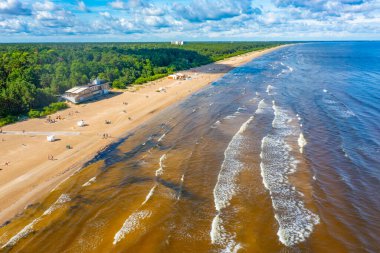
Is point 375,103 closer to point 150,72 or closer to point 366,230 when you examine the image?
point 366,230

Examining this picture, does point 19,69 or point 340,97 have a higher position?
point 19,69

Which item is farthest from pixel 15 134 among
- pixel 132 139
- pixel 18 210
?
pixel 18 210

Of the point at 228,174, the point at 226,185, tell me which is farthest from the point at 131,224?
the point at 228,174

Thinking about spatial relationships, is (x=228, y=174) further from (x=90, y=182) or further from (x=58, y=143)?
(x=58, y=143)

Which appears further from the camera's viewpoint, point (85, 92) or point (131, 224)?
point (85, 92)

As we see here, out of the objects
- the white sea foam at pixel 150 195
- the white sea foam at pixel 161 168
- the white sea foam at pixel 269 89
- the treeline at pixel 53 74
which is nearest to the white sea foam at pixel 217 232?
the white sea foam at pixel 150 195

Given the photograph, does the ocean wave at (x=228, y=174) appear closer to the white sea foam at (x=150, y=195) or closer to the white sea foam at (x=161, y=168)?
the white sea foam at (x=150, y=195)
